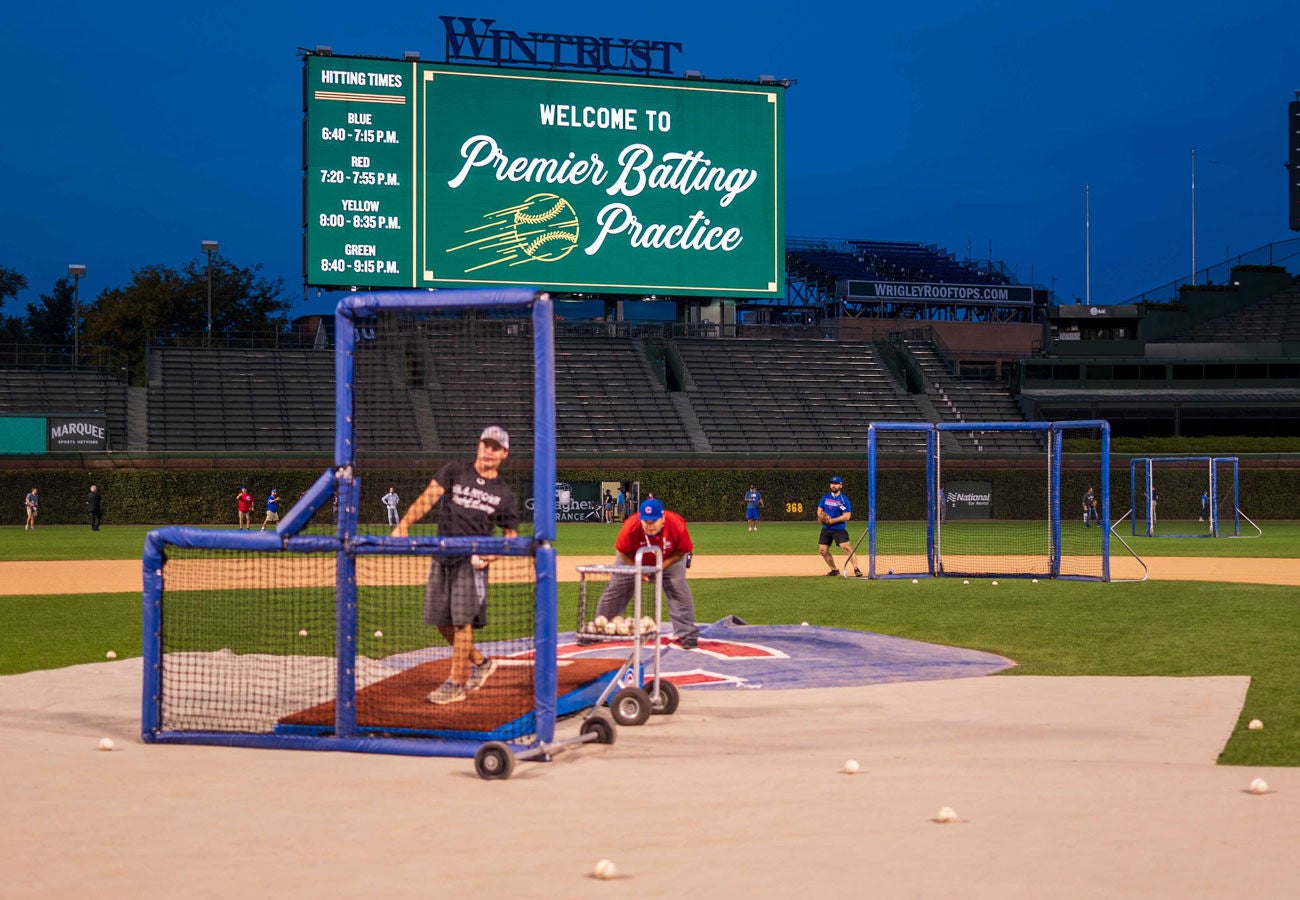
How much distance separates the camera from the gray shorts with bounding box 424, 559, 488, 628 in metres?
8.93

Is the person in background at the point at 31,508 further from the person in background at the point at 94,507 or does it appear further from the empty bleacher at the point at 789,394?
the empty bleacher at the point at 789,394

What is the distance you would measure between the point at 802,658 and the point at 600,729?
167 inches

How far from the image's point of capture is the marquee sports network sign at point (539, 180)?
43562 mm

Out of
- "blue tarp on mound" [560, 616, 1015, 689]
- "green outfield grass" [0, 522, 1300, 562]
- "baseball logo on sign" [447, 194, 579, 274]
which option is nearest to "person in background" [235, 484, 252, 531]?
"green outfield grass" [0, 522, 1300, 562]

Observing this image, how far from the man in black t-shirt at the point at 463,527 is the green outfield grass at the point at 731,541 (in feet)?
67.7

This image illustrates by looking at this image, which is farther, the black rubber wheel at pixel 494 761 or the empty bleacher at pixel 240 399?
the empty bleacher at pixel 240 399

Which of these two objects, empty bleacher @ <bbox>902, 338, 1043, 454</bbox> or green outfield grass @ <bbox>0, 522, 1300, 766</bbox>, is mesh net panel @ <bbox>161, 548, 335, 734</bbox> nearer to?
green outfield grass @ <bbox>0, 522, 1300, 766</bbox>

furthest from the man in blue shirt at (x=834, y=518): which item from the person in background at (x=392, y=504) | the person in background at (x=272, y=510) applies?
the person in background at (x=272, y=510)

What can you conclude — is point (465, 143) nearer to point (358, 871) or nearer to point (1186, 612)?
point (1186, 612)

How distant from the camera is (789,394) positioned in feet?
180

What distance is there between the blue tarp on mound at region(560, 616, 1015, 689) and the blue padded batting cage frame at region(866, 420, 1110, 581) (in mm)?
9410

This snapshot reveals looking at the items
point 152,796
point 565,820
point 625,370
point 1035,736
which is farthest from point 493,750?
point 625,370

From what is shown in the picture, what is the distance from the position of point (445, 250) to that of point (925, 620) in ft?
100

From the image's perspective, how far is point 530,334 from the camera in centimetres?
888
